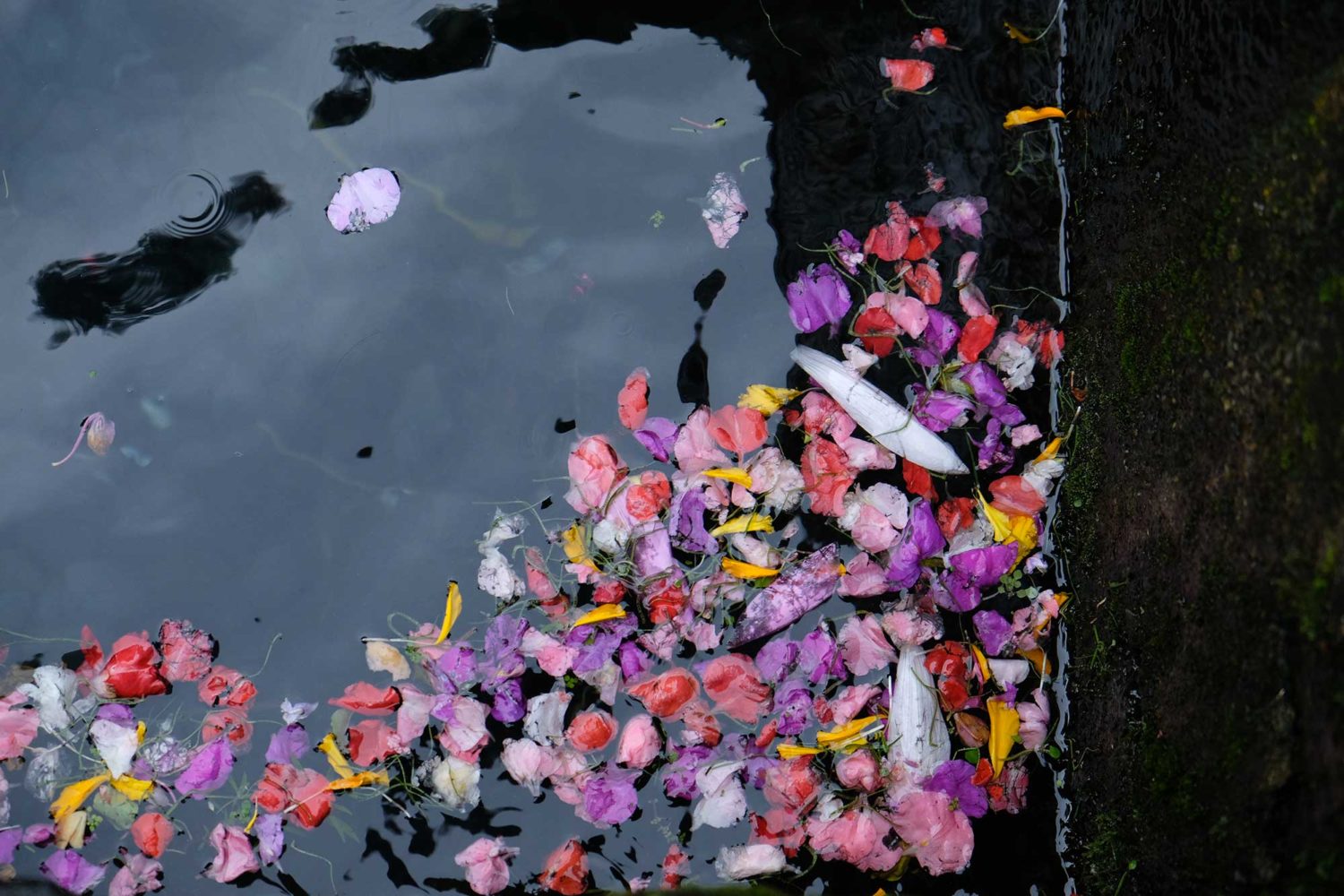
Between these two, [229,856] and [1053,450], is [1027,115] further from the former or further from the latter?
[229,856]

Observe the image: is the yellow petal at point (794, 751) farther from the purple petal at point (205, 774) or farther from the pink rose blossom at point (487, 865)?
the purple petal at point (205, 774)

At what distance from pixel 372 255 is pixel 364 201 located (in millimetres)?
146

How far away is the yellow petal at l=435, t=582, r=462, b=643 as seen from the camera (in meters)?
2.22

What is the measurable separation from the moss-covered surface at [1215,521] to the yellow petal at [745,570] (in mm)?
727

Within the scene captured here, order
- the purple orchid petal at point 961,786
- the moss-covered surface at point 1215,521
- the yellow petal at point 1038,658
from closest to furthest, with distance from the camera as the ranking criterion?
1. the moss-covered surface at point 1215,521
2. the purple orchid petal at point 961,786
3. the yellow petal at point 1038,658

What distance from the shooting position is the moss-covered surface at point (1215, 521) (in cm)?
130

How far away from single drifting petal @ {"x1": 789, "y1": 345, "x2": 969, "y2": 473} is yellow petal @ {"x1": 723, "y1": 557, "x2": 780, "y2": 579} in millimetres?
420

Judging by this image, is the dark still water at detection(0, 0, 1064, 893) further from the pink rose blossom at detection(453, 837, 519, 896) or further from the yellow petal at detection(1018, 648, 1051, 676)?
the yellow petal at detection(1018, 648, 1051, 676)

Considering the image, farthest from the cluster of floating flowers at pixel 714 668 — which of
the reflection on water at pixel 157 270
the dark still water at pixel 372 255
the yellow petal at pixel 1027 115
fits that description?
the reflection on water at pixel 157 270

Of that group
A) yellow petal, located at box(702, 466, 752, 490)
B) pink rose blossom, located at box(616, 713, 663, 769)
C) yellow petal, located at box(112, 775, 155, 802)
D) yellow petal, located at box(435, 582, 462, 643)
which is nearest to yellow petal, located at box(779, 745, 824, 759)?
pink rose blossom, located at box(616, 713, 663, 769)

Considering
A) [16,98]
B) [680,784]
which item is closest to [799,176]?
[680,784]

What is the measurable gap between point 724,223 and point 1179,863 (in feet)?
5.60

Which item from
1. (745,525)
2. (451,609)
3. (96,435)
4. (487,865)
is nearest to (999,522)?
(745,525)

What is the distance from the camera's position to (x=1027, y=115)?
2.34 metres
